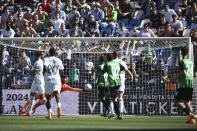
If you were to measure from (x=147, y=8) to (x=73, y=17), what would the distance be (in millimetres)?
3236

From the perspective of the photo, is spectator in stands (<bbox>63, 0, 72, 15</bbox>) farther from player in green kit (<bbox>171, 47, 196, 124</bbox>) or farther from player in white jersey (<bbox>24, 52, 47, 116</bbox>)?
player in green kit (<bbox>171, 47, 196, 124</bbox>)

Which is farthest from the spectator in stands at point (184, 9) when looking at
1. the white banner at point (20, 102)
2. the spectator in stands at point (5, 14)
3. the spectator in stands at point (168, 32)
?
the spectator in stands at point (5, 14)

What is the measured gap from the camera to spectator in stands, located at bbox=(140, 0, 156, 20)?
24491 mm

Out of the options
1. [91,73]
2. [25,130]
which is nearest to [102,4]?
[91,73]

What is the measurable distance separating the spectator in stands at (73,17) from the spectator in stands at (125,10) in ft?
6.05

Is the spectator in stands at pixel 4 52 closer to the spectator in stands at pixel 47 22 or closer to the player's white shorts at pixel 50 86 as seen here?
the spectator in stands at pixel 47 22

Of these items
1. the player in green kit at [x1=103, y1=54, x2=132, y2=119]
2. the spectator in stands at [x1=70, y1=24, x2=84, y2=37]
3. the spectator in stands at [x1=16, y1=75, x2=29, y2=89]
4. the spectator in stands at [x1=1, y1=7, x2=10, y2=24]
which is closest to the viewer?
the player in green kit at [x1=103, y1=54, x2=132, y2=119]

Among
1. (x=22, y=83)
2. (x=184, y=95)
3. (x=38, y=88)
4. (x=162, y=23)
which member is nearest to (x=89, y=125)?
(x=184, y=95)

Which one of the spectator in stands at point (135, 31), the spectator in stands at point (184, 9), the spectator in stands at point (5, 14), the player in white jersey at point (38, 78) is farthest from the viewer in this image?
the spectator in stands at point (5, 14)

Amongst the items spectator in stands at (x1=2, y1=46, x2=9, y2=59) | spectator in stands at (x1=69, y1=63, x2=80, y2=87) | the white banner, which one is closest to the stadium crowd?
spectator in stands at (x1=69, y1=63, x2=80, y2=87)

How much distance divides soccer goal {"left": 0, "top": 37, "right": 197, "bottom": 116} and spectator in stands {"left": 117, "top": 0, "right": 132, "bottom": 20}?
4.17 metres

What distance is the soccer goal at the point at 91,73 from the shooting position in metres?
19.9

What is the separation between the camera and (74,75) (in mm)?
20594

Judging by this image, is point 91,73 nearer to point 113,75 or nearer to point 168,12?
point 113,75
